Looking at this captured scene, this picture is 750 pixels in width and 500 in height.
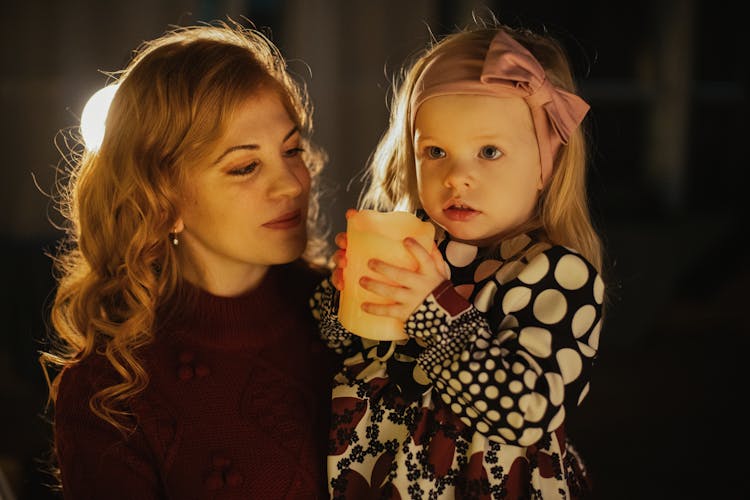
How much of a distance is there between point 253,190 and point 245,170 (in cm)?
4

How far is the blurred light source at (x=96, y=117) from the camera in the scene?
1.51 metres

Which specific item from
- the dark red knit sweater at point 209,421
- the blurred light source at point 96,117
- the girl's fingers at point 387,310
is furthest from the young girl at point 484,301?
the blurred light source at point 96,117

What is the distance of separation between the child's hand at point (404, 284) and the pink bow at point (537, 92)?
0.26 metres

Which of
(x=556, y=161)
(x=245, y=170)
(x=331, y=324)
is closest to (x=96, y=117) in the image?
(x=245, y=170)

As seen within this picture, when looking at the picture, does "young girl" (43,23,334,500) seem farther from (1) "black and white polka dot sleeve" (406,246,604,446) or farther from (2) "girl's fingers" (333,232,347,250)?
(1) "black and white polka dot sleeve" (406,246,604,446)

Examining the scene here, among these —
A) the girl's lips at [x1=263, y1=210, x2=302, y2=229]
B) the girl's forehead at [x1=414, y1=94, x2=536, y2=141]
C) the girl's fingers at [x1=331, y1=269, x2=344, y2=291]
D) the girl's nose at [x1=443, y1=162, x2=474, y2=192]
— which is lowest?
the girl's lips at [x1=263, y1=210, x2=302, y2=229]

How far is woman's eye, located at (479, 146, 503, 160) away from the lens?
1169 millimetres

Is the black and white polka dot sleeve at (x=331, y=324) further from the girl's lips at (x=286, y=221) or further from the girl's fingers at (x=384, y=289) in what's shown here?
the girl's fingers at (x=384, y=289)

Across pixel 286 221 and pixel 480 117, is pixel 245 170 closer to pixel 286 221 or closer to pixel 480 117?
pixel 286 221

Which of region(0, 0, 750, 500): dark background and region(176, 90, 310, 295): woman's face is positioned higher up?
region(176, 90, 310, 295): woman's face

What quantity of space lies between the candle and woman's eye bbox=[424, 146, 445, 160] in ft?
0.49

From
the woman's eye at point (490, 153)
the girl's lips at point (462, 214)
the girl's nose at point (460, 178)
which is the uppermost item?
the woman's eye at point (490, 153)

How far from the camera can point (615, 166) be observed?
5105mm

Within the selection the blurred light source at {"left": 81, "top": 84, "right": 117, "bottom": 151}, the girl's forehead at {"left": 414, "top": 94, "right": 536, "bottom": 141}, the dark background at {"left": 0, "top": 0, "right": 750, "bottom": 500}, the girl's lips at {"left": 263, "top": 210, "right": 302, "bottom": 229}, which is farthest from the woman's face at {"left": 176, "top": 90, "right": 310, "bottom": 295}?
the dark background at {"left": 0, "top": 0, "right": 750, "bottom": 500}
